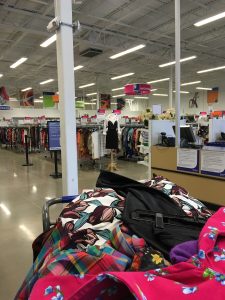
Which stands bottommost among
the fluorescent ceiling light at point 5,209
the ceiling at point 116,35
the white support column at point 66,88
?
the fluorescent ceiling light at point 5,209

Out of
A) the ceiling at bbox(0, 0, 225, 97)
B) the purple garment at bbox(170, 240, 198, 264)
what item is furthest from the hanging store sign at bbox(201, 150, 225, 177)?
the ceiling at bbox(0, 0, 225, 97)

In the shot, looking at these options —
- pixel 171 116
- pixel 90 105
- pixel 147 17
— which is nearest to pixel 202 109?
pixel 90 105

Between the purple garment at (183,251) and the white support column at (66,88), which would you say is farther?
the white support column at (66,88)

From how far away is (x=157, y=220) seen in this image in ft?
2.69

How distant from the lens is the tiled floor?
2602mm

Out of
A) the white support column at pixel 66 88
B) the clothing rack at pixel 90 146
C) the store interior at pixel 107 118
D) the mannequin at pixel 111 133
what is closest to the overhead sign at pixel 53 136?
the store interior at pixel 107 118

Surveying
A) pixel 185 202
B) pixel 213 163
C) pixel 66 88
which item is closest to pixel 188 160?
pixel 213 163

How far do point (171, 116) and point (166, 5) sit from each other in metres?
4.36

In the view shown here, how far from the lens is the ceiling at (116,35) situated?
779 cm

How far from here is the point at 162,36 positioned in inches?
407

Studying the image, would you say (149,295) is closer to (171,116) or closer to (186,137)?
(186,137)

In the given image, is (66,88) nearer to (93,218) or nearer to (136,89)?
(93,218)

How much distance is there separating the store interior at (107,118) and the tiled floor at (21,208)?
0.6 inches

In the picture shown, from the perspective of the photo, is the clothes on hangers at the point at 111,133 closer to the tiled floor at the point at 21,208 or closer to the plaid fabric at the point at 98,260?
the tiled floor at the point at 21,208
